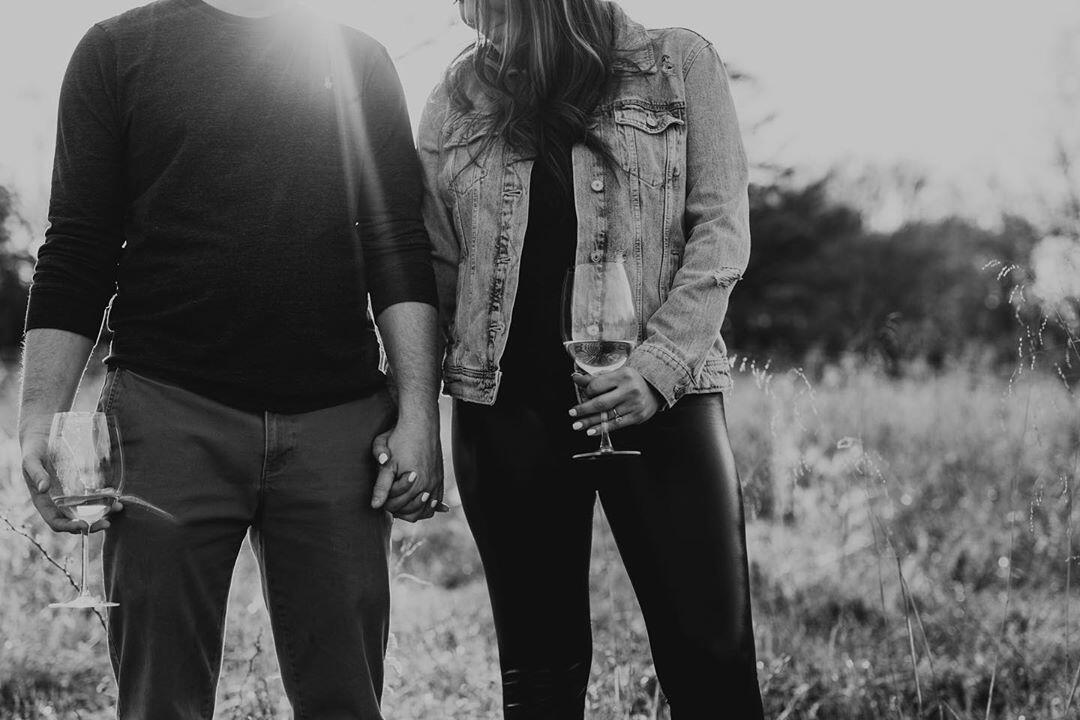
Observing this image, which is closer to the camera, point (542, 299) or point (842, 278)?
point (542, 299)

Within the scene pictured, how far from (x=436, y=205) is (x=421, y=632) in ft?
8.40

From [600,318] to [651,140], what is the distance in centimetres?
49

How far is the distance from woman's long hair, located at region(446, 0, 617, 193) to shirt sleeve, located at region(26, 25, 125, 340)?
798 millimetres

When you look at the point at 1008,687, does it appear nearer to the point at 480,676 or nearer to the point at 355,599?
the point at 480,676

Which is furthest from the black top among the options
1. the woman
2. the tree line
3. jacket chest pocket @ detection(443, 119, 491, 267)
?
the tree line

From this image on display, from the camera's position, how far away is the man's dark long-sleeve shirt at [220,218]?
6.93ft

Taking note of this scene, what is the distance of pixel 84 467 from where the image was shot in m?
1.86

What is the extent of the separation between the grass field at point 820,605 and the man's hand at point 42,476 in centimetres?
51

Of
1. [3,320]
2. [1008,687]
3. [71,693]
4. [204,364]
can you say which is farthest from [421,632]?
[3,320]

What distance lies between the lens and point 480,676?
381cm

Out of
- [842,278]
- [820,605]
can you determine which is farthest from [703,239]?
[842,278]

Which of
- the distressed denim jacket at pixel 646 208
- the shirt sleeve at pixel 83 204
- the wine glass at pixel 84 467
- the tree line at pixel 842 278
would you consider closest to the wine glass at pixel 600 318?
the distressed denim jacket at pixel 646 208

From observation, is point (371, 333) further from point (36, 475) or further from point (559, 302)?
point (36, 475)

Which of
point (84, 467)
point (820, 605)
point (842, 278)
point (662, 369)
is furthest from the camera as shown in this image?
point (842, 278)
